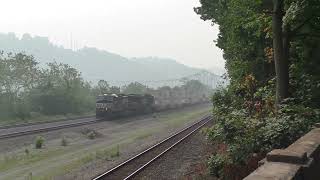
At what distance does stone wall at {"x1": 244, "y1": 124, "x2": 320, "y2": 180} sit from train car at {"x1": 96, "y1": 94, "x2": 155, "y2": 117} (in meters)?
43.1

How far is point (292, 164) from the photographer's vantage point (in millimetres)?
6402

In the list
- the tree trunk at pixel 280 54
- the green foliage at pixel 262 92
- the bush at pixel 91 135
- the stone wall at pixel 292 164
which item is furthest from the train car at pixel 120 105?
the stone wall at pixel 292 164

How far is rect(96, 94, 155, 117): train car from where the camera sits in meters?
50.5

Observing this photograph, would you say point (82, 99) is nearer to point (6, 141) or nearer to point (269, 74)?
point (6, 141)

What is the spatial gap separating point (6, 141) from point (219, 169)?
2047 centimetres

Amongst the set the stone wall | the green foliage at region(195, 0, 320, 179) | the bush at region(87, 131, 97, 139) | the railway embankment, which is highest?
the green foliage at region(195, 0, 320, 179)

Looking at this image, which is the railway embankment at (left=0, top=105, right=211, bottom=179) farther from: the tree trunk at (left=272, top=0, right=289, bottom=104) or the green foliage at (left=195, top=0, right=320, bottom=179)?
the tree trunk at (left=272, top=0, right=289, bottom=104)

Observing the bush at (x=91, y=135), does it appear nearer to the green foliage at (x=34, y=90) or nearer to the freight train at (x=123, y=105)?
the freight train at (x=123, y=105)

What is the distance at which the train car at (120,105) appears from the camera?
5047cm

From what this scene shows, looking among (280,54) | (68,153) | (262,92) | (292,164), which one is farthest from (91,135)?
(292,164)

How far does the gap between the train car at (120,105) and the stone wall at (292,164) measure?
43.1 meters

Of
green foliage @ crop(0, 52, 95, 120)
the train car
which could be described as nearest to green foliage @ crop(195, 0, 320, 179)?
the train car

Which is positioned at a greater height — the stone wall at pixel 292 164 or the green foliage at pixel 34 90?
the green foliage at pixel 34 90

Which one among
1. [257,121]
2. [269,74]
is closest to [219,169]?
[257,121]
